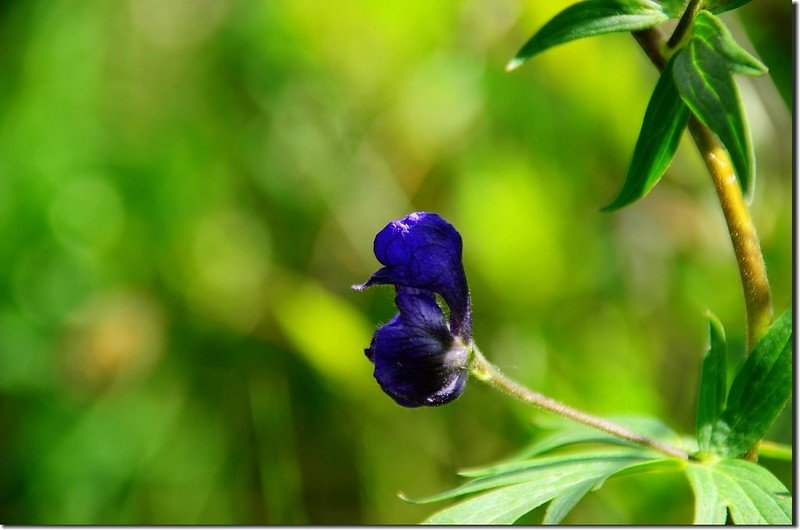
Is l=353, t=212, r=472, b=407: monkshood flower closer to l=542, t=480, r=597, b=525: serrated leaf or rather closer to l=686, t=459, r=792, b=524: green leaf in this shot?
l=542, t=480, r=597, b=525: serrated leaf

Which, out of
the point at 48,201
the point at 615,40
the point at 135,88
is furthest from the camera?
the point at 135,88

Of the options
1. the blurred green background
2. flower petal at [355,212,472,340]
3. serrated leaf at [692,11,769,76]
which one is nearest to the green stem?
serrated leaf at [692,11,769,76]

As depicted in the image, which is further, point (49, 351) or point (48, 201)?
Answer: point (48, 201)

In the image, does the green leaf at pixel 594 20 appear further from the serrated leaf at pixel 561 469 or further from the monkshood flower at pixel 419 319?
the serrated leaf at pixel 561 469

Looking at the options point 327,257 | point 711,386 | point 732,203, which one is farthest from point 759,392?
point 327,257

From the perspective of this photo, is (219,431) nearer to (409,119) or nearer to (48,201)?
(48,201)

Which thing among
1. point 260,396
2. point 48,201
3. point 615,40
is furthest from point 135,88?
point 615,40
